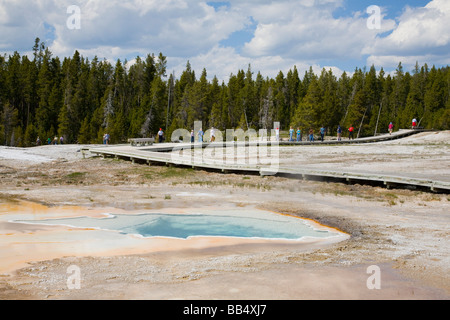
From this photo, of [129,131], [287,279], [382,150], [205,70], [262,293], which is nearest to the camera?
[262,293]

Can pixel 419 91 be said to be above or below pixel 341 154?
above

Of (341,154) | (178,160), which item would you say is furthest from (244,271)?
(341,154)

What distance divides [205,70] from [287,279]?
81.4m

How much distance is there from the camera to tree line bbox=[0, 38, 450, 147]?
76375 millimetres

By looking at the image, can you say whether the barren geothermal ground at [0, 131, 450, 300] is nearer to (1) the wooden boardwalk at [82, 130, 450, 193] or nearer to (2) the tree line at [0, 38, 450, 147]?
(1) the wooden boardwalk at [82, 130, 450, 193]

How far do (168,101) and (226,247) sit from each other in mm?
68115

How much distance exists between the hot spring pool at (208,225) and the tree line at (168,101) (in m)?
52.4

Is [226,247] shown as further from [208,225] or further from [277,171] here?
[277,171]

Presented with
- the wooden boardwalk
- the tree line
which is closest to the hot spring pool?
the wooden boardwalk

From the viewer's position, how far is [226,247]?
9648mm

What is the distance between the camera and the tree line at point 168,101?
76.4 meters

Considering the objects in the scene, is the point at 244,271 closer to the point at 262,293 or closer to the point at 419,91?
the point at 262,293

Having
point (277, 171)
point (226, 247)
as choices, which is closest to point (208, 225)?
point (226, 247)

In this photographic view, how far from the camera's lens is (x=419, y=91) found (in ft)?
330
